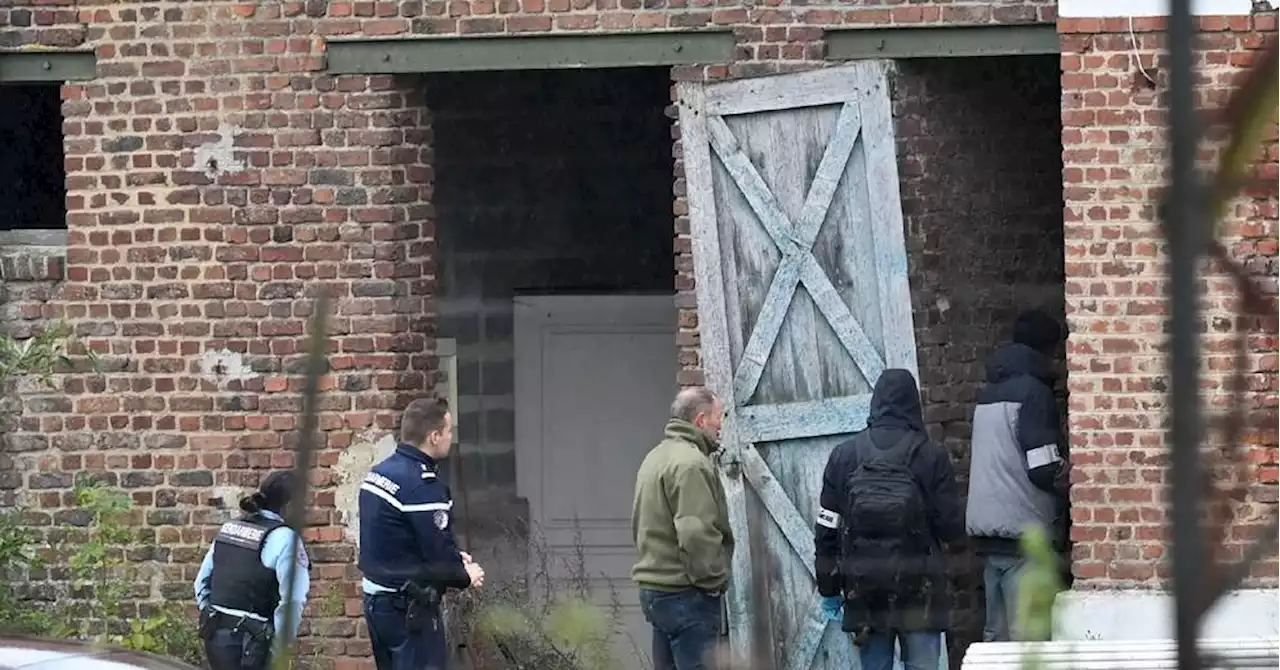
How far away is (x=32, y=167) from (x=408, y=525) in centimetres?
352

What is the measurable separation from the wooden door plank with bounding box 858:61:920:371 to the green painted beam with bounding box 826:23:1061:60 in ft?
0.28

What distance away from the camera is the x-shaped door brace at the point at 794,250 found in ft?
27.1

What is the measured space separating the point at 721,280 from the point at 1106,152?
1672 mm

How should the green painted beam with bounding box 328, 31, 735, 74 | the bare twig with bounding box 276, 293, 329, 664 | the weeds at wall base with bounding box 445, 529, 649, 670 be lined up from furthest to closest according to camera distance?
the green painted beam with bounding box 328, 31, 735, 74
the weeds at wall base with bounding box 445, 529, 649, 670
the bare twig with bounding box 276, 293, 329, 664

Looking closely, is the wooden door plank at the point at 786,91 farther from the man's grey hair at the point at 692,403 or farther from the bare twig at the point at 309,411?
the bare twig at the point at 309,411

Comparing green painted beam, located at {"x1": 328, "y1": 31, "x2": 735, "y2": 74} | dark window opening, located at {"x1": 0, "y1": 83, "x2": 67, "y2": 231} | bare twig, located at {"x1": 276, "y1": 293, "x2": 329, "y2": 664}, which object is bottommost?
bare twig, located at {"x1": 276, "y1": 293, "x2": 329, "y2": 664}

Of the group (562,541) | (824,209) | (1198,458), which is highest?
(824,209)

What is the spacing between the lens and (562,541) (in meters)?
10.1

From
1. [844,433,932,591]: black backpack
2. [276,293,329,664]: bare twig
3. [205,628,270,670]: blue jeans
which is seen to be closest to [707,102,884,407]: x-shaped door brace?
[844,433,932,591]: black backpack

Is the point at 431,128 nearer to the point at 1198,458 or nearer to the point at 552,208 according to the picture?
the point at 552,208

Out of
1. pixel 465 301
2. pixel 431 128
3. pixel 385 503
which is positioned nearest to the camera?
pixel 385 503

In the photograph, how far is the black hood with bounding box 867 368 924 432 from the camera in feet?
25.3

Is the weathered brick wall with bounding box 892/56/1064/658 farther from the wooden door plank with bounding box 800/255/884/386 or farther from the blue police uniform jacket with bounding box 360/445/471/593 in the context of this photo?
the blue police uniform jacket with bounding box 360/445/471/593

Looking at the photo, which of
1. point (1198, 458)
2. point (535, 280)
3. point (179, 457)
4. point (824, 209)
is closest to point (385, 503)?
point (179, 457)
